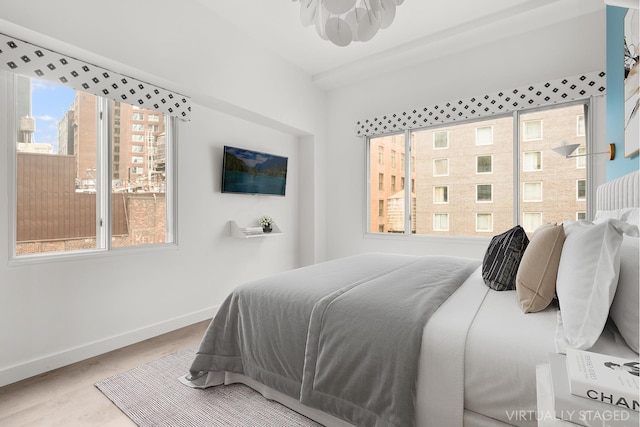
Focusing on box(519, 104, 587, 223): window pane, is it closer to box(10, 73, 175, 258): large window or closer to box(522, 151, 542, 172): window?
box(522, 151, 542, 172): window

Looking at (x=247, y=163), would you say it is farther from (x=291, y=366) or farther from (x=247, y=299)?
(x=291, y=366)

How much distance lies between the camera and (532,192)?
3.33 m

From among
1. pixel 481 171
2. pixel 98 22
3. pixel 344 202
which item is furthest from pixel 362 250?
pixel 98 22

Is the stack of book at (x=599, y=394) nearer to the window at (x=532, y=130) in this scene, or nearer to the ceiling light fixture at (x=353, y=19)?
the ceiling light fixture at (x=353, y=19)

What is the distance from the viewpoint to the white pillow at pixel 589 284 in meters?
1.06

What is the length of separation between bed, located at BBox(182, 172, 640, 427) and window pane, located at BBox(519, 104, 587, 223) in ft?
3.94

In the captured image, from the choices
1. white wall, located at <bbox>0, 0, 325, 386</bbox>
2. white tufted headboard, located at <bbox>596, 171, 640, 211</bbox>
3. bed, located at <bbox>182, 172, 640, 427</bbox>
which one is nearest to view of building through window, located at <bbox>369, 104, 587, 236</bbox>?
white tufted headboard, located at <bbox>596, 171, 640, 211</bbox>

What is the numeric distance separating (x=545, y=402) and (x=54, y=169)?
10.0 feet

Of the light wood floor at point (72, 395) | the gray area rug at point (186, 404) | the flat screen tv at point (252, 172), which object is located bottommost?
the light wood floor at point (72, 395)

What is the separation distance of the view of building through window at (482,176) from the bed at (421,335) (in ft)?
4.09

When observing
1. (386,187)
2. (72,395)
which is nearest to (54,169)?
(72,395)

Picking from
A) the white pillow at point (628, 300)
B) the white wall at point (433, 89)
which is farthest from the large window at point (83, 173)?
the white pillow at point (628, 300)

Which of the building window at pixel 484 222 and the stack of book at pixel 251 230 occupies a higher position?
the building window at pixel 484 222

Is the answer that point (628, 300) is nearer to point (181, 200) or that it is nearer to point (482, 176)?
point (482, 176)
